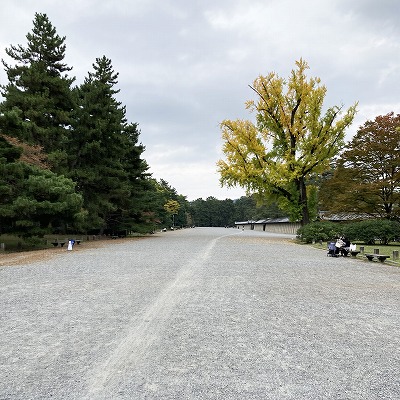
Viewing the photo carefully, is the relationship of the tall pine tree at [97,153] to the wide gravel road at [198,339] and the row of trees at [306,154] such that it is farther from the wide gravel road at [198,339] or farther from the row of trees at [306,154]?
the wide gravel road at [198,339]

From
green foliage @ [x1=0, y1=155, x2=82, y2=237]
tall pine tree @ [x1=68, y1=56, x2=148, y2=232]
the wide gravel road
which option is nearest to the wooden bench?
the wide gravel road

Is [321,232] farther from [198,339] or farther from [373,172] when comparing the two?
[198,339]

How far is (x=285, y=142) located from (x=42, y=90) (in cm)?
2076

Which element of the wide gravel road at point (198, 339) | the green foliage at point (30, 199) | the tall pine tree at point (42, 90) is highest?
the tall pine tree at point (42, 90)

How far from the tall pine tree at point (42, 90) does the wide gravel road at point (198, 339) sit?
1538 centimetres

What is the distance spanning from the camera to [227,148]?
2825 centimetres

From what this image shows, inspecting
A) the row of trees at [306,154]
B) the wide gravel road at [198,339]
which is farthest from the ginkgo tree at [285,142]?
the wide gravel road at [198,339]

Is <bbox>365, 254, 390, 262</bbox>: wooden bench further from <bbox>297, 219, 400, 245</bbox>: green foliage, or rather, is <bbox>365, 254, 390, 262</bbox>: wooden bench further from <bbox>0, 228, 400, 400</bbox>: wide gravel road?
<bbox>297, 219, 400, 245</bbox>: green foliage

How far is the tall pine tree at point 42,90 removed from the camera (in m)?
19.8

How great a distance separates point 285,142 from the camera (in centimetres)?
2838

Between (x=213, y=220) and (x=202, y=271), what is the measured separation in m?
129

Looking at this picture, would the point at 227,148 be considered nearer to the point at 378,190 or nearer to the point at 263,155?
the point at 263,155

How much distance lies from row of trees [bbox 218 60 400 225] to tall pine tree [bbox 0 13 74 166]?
1407cm

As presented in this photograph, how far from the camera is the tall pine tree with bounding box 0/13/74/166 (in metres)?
19.8
